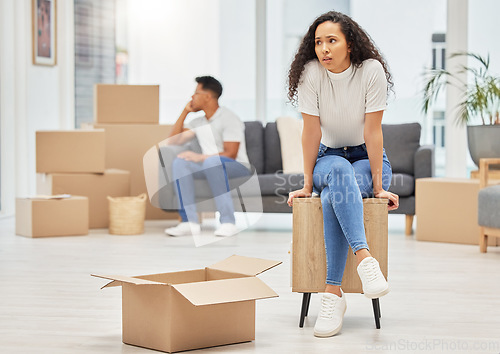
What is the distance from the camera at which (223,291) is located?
7.36 feet

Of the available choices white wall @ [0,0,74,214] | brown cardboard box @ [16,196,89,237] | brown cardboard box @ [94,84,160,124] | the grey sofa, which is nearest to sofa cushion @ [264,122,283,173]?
the grey sofa

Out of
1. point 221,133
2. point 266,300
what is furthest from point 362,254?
point 221,133

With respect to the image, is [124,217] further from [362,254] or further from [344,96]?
[362,254]

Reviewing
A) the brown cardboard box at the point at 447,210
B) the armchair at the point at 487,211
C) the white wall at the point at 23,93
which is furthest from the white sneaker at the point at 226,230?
the white wall at the point at 23,93

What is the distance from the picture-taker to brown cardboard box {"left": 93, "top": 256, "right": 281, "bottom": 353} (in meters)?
2.20

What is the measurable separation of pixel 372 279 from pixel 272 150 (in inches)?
119

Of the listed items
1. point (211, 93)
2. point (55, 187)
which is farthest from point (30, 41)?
point (211, 93)

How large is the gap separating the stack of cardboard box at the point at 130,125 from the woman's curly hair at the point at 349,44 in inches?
122

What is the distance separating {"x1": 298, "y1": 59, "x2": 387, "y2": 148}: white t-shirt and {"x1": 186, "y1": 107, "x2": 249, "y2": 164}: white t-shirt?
2.24 meters

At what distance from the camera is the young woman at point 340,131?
2445 millimetres

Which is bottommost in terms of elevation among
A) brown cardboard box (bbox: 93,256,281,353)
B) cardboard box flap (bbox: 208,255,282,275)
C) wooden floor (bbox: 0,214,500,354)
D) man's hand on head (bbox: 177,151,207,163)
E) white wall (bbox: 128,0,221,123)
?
Answer: wooden floor (bbox: 0,214,500,354)

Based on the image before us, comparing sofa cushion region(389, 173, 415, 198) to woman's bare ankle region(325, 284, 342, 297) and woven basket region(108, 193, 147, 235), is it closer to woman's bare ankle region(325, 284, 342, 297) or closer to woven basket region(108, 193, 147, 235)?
woven basket region(108, 193, 147, 235)

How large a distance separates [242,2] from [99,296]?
13.7 ft

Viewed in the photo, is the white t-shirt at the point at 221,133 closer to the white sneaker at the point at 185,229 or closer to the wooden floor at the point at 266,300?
the white sneaker at the point at 185,229
